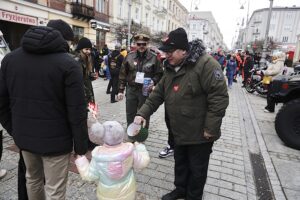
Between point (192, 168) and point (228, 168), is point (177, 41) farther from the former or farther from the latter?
point (228, 168)

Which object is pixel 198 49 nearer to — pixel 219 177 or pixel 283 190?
pixel 219 177

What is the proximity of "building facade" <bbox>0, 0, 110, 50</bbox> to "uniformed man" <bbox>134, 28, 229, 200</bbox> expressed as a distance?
9.01 meters

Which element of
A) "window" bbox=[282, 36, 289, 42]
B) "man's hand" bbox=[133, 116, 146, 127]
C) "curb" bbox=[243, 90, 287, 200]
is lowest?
"curb" bbox=[243, 90, 287, 200]

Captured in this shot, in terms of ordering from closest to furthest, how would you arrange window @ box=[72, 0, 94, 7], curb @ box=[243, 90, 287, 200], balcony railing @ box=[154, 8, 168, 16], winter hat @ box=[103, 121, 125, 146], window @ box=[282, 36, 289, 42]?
winter hat @ box=[103, 121, 125, 146] < curb @ box=[243, 90, 287, 200] < window @ box=[72, 0, 94, 7] < balcony railing @ box=[154, 8, 168, 16] < window @ box=[282, 36, 289, 42]

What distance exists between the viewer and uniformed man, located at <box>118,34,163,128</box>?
4254 mm

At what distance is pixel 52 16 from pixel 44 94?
18.2 metres

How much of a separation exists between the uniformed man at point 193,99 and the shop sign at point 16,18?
14444 mm

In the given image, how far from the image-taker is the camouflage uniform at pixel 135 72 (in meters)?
4.31

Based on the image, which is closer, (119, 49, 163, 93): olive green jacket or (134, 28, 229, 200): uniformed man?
(134, 28, 229, 200): uniformed man

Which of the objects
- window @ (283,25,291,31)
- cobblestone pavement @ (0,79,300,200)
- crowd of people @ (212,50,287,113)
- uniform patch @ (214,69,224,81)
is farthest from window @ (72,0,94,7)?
window @ (283,25,291,31)

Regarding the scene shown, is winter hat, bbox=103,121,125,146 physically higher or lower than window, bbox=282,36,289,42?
lower

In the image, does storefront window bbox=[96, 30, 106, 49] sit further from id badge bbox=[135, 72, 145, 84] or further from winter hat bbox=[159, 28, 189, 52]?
winter hat bbox=[159, 28, 189, 52]

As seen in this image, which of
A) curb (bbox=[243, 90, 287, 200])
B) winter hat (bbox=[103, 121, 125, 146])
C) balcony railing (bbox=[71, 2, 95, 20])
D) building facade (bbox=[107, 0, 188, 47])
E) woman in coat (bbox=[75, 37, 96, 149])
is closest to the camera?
winter hat (bbox=[103, 121, 125, 146])

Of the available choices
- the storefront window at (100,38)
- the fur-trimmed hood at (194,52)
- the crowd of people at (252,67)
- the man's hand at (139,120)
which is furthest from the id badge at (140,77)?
the storefront window at (100,38)
